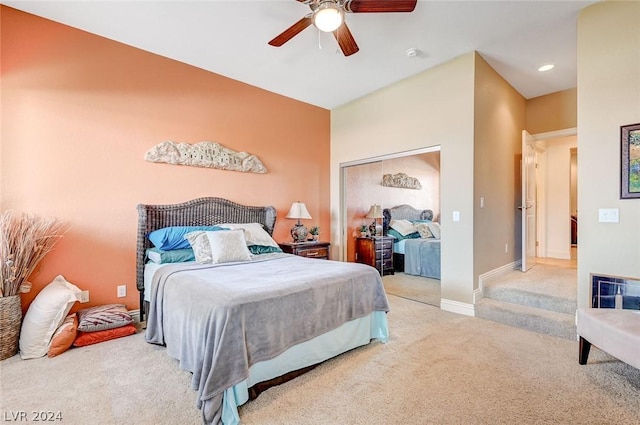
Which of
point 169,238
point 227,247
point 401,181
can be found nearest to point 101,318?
point 169,238

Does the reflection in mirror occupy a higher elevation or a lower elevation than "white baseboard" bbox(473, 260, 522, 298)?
higher

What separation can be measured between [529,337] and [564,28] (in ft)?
10.4

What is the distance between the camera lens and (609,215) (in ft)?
8.27

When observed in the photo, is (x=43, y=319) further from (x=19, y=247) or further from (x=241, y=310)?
(x=241, y=310)

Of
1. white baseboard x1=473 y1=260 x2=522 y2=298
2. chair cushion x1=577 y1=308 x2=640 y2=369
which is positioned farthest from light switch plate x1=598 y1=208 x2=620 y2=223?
white baseboard x1=473 y1=260 x2=522 y2=298

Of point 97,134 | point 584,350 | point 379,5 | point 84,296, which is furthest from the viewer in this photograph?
point 97,134

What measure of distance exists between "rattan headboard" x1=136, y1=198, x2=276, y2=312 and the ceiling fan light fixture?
8.27 ft

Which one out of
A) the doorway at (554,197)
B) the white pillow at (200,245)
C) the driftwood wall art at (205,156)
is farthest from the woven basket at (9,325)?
the doorway at (554,197)

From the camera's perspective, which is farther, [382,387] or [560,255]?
[560,255]

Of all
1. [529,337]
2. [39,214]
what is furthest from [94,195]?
[529,337]

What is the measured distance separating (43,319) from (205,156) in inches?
89.9

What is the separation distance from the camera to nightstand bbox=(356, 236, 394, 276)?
15.2 feet

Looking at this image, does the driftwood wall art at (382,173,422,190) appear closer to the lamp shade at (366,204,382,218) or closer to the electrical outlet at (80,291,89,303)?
the lamp shade at (366,204,382,218)

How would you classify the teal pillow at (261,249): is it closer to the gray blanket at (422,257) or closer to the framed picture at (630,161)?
the gray blanket at (422,257)
